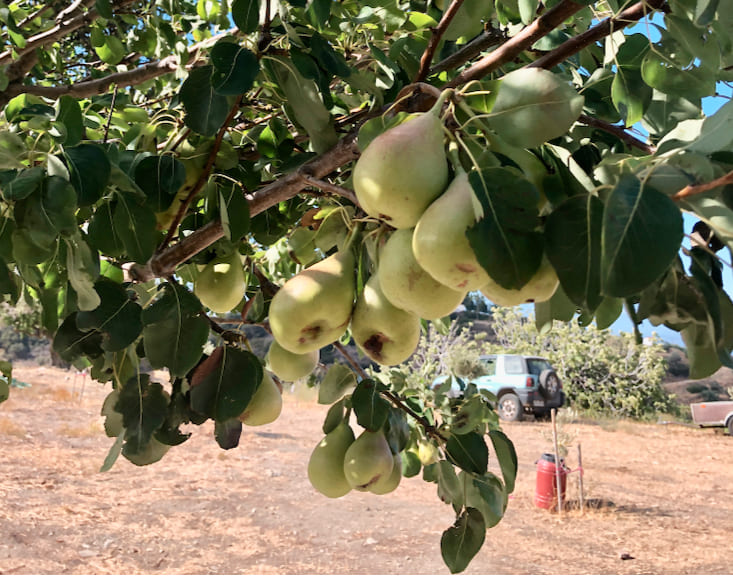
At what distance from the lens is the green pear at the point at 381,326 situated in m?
0.81

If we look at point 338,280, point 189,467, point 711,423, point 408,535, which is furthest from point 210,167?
point 711,423

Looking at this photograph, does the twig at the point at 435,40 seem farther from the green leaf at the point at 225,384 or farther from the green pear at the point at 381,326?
the green leaf at the point at 225,384

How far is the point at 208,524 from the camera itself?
6434 mm

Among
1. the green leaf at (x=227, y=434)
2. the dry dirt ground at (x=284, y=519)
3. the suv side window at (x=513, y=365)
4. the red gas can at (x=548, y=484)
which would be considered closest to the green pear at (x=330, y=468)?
the green leaf at (x=227, y=434)

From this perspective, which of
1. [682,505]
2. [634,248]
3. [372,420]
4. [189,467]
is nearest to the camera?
[634,248]

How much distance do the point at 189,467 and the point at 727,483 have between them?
8141 mm

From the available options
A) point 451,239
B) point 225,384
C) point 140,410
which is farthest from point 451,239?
point 140,410

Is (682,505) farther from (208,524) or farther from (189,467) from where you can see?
(189,467)

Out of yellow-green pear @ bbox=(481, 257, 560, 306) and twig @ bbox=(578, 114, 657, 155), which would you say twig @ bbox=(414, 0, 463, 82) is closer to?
twig @ bbox=(578, 114, 657, 155)

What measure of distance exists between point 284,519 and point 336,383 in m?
5.59

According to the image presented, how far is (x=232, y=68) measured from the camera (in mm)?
963

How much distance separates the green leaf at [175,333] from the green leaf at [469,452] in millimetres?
788

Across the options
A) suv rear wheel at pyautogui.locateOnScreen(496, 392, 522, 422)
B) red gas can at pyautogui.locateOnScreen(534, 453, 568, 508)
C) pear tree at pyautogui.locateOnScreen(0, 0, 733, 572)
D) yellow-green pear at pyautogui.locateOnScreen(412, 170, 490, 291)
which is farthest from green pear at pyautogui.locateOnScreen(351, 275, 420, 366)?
suv rear wheel at pyautogui.locateOnScreen(496, 392, 522, 422)

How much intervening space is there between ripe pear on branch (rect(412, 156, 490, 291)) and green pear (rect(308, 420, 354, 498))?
997 mm
